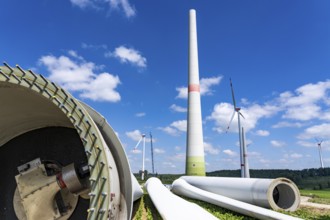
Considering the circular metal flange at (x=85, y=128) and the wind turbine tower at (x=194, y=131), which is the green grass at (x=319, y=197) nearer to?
the wind turbine tower at (x=194, y=131)

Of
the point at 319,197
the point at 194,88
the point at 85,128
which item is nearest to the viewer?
the point at 85,128

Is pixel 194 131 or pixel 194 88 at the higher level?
pixel 194 88

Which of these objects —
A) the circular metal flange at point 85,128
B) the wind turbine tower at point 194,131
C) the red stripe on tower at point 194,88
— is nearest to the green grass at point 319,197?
the wind turbine tower at point 194,131

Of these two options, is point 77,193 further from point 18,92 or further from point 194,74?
point 194,74

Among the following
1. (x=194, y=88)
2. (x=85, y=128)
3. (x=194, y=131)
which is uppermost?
(x=194, y=88)

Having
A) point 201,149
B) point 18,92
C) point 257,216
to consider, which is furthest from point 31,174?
point 201,149

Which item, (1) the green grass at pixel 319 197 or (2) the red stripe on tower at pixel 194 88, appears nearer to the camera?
(1) the green grass at pixel 319 197

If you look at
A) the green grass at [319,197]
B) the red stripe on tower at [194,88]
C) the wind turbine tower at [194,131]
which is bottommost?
the green grass at [319,197]

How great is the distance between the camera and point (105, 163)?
3494mm

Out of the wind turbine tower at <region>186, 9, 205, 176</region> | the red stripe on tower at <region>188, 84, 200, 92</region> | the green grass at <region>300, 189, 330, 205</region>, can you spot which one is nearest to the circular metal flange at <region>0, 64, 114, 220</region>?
the green grass at <region>300, 189, 330, 205</region>

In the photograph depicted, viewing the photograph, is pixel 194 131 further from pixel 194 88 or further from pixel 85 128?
pixel 85 128

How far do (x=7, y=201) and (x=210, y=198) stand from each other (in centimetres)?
957

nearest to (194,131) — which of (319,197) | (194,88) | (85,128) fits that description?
(194,88)

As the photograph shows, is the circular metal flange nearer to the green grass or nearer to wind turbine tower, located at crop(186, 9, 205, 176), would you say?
the green grass
